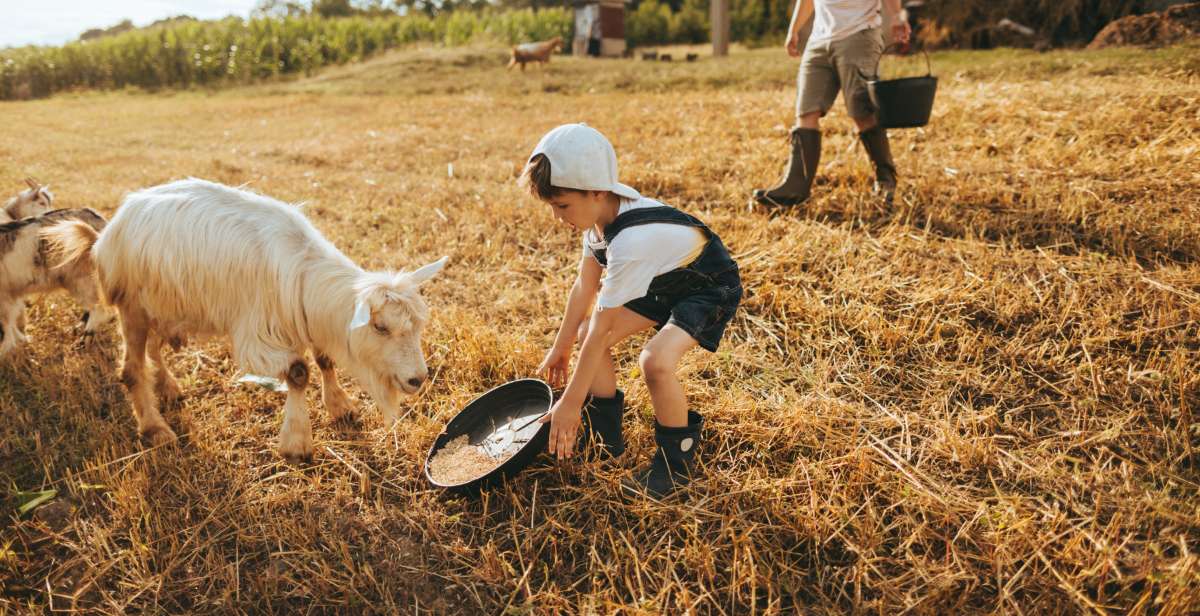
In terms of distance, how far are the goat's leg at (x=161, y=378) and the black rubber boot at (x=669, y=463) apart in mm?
2959

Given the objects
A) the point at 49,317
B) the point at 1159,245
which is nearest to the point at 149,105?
the point at 49,317

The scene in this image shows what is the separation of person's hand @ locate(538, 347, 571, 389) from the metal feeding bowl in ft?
0.27

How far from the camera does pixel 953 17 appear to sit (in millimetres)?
13977

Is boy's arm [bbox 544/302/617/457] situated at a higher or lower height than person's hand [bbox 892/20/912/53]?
lower

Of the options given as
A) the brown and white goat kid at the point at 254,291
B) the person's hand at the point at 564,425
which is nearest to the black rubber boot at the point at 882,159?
the person's hand at the point at 564,425

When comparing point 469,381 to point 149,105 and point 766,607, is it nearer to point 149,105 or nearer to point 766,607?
point 766,607

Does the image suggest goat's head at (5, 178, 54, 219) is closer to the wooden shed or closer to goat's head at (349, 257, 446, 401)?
goat's head at (349, 257, 446, 401)

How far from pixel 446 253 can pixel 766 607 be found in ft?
13.6

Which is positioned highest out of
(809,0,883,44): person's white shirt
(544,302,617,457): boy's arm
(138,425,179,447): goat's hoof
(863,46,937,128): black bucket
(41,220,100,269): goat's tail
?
A: (809,0,883,44): person's white shirt

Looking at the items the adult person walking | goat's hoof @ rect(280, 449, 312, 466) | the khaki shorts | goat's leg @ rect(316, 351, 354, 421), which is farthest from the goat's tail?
the khaki shorts

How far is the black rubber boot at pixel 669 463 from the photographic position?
306cm

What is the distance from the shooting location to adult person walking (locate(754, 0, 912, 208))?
214 inches

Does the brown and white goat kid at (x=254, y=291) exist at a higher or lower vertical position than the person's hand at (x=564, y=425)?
→ higher

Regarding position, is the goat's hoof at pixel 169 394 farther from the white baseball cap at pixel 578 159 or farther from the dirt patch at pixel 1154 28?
the dirt patch at pixel 1154 28
